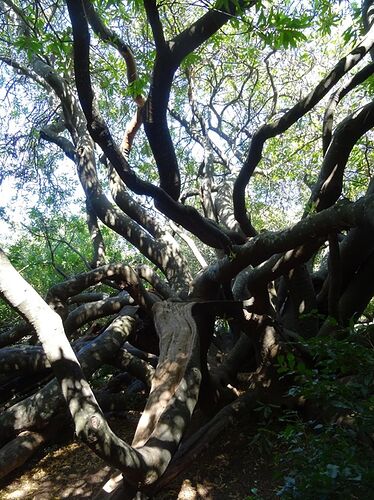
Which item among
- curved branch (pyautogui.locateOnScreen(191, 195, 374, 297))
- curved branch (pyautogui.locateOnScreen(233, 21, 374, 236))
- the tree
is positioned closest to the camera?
the tree

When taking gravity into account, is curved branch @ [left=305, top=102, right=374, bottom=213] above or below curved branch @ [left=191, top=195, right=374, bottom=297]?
above

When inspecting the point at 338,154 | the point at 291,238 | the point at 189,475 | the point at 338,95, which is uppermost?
the point at 338,95

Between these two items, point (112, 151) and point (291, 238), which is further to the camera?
point (291, 238)

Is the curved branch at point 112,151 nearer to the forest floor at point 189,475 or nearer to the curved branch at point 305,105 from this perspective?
the curved branch at point 305,105

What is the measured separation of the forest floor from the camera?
12.4 ft

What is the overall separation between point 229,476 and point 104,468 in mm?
1273

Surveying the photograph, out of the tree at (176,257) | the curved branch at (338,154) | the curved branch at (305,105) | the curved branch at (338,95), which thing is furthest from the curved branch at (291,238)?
the curved branch at (338,95)

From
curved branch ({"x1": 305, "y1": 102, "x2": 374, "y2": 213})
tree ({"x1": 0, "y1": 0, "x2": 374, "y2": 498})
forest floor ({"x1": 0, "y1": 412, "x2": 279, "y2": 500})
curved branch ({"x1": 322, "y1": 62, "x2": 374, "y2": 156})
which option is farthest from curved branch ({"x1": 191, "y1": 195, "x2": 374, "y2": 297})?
forest floor ({"x1": 0, "y1": 412, "x2": 279, "y2": 500})

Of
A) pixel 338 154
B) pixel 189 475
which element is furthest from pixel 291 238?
pixel 189 475

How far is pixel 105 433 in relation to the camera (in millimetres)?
1997

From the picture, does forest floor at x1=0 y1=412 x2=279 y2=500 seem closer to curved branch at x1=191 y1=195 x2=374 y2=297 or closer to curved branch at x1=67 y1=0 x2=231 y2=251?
curved branch at x1=191 y1=195 x2=374 y2=297

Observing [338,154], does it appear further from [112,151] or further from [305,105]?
[112,151]

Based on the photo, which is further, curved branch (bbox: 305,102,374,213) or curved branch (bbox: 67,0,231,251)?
Answer: curved branch (bbox: 305,102,374,213)

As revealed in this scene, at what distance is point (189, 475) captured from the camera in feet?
13.1
